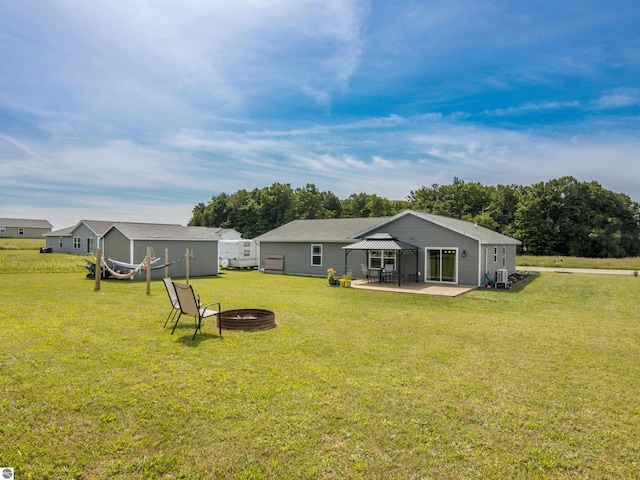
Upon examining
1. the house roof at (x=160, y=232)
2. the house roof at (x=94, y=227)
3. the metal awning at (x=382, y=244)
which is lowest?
the metal awning at (x=382, y=244)

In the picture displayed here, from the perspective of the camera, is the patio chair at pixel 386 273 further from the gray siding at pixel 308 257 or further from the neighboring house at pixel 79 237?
the neighboring house at pixel 79 237

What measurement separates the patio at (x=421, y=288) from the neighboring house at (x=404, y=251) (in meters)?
0.98

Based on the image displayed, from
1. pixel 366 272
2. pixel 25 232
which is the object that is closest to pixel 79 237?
pixel 366 272

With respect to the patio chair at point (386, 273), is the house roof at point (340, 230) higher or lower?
higher

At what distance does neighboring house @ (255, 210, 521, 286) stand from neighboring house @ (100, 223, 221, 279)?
3.44 metres

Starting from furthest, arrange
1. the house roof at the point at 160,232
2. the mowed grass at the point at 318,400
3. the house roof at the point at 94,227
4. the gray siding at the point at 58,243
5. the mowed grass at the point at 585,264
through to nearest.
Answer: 1. the gray siding at the point at 58,243
2. the house roof at the point at 94,227
3. the mowed grass at the point at 585,264
4. the house roof at the point at 160,232
5. the mowed grass at the point at 318,400

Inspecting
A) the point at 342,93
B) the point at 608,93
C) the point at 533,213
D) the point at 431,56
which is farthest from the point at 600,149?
the point at 533,213

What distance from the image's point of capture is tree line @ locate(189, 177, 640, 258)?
45.0 m

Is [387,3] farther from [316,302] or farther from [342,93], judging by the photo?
[316,302]

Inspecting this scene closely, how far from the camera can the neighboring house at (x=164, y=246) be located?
60.5ft

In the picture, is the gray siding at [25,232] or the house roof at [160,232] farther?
the gray siding at [25,232]

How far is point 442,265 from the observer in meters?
16.9

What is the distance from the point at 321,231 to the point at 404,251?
561 centimetres

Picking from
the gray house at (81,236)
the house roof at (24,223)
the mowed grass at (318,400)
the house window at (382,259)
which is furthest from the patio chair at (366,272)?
the house roof at (24,223)
